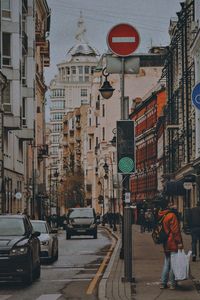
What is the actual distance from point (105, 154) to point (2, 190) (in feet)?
277

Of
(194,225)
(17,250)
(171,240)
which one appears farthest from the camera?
(194,225)

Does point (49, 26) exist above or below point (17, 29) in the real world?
above

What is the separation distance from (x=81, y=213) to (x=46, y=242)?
27743 mm

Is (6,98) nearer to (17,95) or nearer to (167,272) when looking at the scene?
(17,95)

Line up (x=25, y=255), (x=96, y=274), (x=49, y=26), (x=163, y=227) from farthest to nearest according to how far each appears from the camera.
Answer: (x=49, y=26) → (x=96, y=274) → (x=25, y=255) → (x=163, y=227)

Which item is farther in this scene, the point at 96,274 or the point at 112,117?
Result: the point at 112,117

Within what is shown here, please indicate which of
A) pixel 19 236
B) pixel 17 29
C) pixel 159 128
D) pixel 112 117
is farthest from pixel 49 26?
pixel 19 236

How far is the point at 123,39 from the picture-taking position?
19.2 meters

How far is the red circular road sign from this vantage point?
19.1 meters

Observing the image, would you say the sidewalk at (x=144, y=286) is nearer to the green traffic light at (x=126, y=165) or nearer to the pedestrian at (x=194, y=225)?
the pedestrian at (x=194, y=225)

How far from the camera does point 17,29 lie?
5812 cm

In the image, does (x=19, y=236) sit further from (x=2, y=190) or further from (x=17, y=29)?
(x=17, y=29)

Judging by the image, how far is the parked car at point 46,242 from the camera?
27719 millimetres

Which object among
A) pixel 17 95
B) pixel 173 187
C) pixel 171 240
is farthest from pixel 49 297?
pixel 173 187
